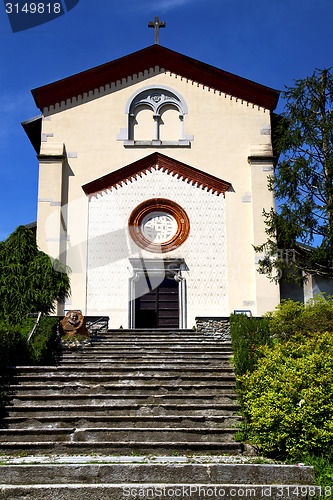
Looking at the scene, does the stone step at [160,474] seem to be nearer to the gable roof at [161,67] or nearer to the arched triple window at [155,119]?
the arched triple window at [155,119]

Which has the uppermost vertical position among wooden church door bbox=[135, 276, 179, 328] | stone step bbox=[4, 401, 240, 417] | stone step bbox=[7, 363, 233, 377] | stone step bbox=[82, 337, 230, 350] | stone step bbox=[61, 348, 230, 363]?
wooden church door bbox=[135, 276, 179, 328]

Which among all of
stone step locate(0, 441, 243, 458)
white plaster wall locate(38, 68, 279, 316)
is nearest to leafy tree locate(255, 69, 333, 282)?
white plaster wall locate(38, 68, 279, 316)

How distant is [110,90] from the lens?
63.5 ft

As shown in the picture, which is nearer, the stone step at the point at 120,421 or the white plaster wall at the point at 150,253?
the stone step at the point at 120,421

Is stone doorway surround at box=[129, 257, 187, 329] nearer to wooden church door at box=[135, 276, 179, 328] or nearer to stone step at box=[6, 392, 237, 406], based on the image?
wooden church door at box=[135, 276, 179, 328]

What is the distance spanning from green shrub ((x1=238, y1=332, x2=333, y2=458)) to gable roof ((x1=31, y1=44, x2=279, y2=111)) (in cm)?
1279

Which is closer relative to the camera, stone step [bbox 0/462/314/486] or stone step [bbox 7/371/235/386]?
stone step [bbox 0/462/314/486]

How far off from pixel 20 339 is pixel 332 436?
6951 mm

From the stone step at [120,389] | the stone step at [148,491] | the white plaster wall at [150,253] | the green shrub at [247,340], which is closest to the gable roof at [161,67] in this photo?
the white plaster wall at [150,253]

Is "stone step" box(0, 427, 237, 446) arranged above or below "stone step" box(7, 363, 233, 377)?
below

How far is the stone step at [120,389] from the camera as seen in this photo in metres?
10.2

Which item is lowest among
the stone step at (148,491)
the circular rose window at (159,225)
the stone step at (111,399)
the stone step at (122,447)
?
the stone step at (148,491)

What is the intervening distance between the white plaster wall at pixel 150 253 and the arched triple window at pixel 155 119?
53.5 inches

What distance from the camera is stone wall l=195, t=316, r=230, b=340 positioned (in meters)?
14.9
